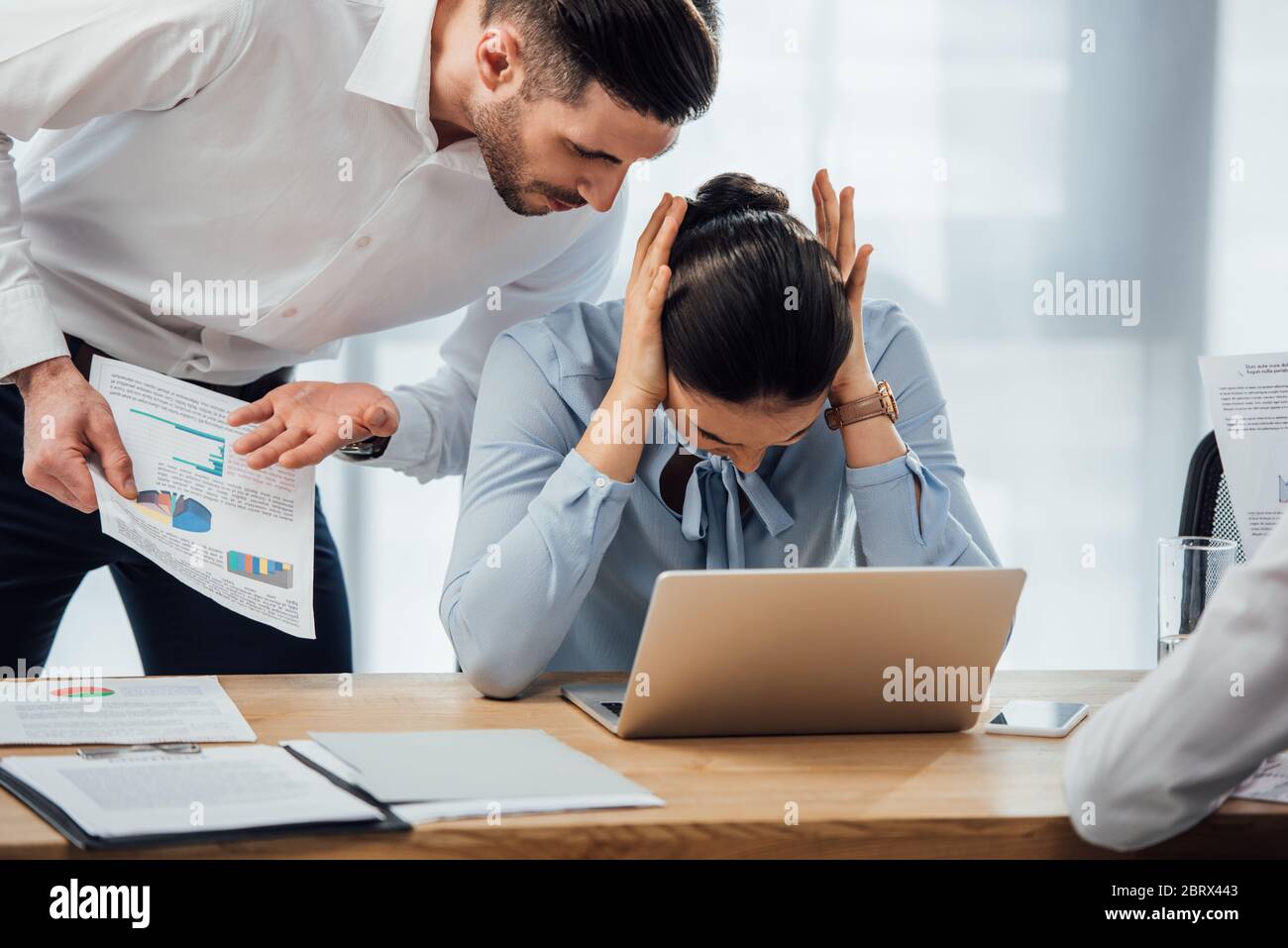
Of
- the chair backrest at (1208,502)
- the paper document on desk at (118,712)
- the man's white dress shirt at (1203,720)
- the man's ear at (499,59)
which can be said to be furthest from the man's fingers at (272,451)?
the chair backrest at (1208,502)

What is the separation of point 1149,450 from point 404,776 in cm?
260

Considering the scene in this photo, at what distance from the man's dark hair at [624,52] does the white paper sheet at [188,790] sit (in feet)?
2.59

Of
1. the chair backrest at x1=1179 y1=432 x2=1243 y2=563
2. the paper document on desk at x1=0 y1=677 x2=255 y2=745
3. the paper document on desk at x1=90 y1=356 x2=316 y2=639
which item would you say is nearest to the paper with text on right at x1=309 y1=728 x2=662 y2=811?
the paper document on desk at x1=0 y1=677 x2=255 y2=745

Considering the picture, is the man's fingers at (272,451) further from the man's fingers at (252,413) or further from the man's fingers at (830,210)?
the man's fingers at (830,210)

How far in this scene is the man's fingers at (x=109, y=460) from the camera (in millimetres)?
1309

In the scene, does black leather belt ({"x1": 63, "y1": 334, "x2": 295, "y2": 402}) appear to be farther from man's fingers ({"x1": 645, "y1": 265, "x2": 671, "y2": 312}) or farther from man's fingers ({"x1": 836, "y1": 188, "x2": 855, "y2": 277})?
man's fingers ({"x1": 836, "y1": 188, "x2": 855, "y2": 277})

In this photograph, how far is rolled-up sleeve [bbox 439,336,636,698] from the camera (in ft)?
4.08

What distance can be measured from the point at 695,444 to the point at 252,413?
1.56 ft

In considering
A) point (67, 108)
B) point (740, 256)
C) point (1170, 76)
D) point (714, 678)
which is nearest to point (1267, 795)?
point (714, 678)

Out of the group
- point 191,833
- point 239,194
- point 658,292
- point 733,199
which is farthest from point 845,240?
point 191,833

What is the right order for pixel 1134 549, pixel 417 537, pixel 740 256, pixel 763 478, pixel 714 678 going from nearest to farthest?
pixel 714 678
pixel 740 256
pixel 763 478
pixel 417 537
pixel 1134 549

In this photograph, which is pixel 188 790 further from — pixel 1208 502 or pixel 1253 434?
pixel 1208 502
